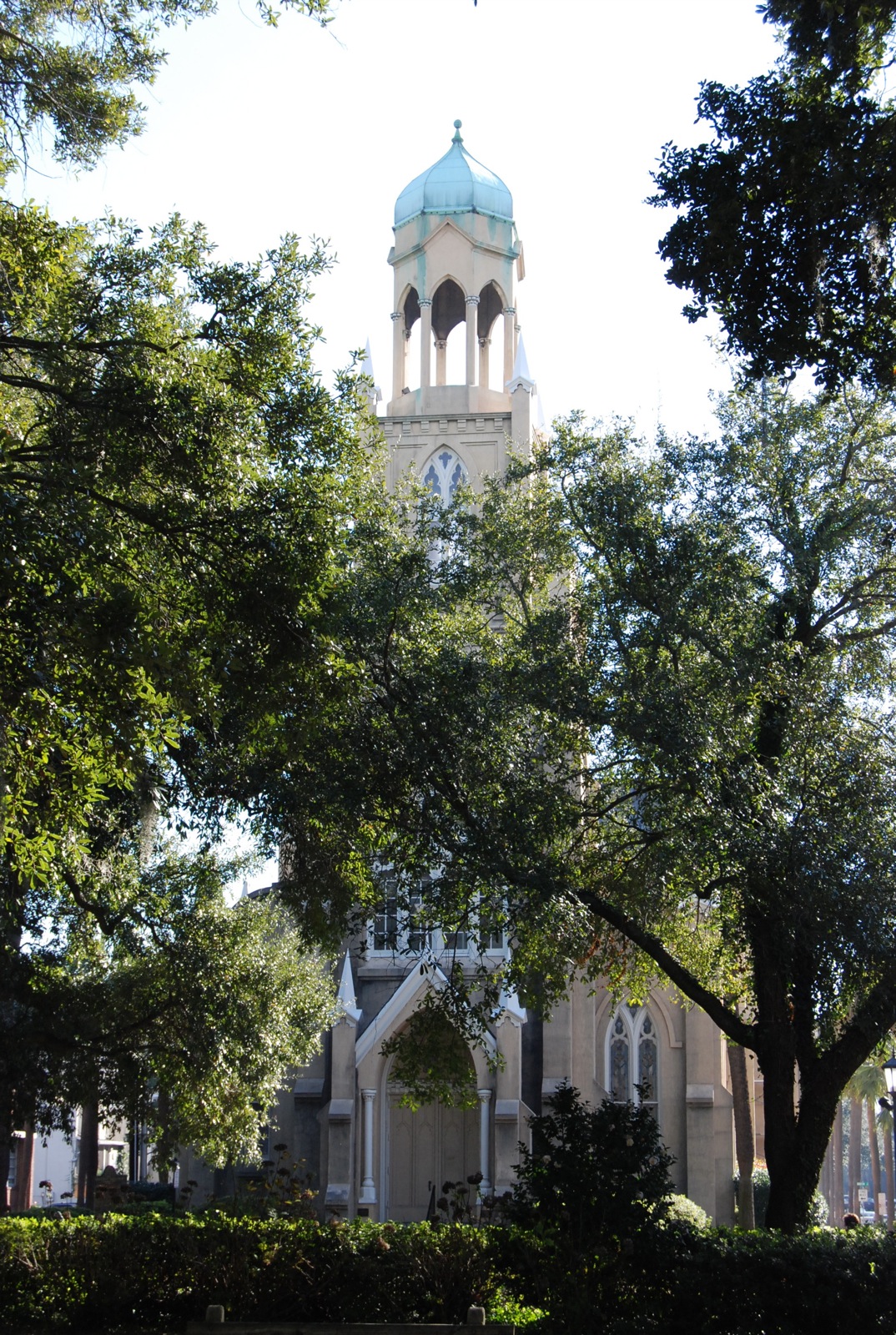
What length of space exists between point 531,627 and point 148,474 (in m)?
6.11

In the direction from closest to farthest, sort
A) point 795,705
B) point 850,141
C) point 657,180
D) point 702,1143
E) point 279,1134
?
point 850,141
point 657,180
point 795,705
point 702,1143
point 279,1134

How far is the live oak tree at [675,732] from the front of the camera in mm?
14430

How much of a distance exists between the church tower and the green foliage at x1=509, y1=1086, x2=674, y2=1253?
25.2 meters

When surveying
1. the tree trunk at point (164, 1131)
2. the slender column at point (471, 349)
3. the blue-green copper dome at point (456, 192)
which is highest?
the blue-green copper dome at point (456, 192)

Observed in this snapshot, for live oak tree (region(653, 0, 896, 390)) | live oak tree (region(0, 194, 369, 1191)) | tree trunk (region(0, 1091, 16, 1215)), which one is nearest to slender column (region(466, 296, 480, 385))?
tree trunk (region(0, 1091, 16, 1215))

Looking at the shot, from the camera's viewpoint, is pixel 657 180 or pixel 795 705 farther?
pixel 795 705

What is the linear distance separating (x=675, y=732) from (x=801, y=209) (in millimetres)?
6173

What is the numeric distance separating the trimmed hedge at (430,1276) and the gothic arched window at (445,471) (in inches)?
997

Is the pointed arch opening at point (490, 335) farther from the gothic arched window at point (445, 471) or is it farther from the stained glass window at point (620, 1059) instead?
the stained glass window at point (620, 1059)

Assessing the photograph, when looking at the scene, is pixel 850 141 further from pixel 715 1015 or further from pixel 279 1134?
pixel 279 1134

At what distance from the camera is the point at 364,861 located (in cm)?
1608

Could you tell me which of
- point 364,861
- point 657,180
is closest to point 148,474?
point 657,180

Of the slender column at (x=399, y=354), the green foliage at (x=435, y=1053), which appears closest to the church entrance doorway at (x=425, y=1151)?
the green foliage at (x=435, y=1053)

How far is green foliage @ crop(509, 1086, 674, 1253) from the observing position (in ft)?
44.4
